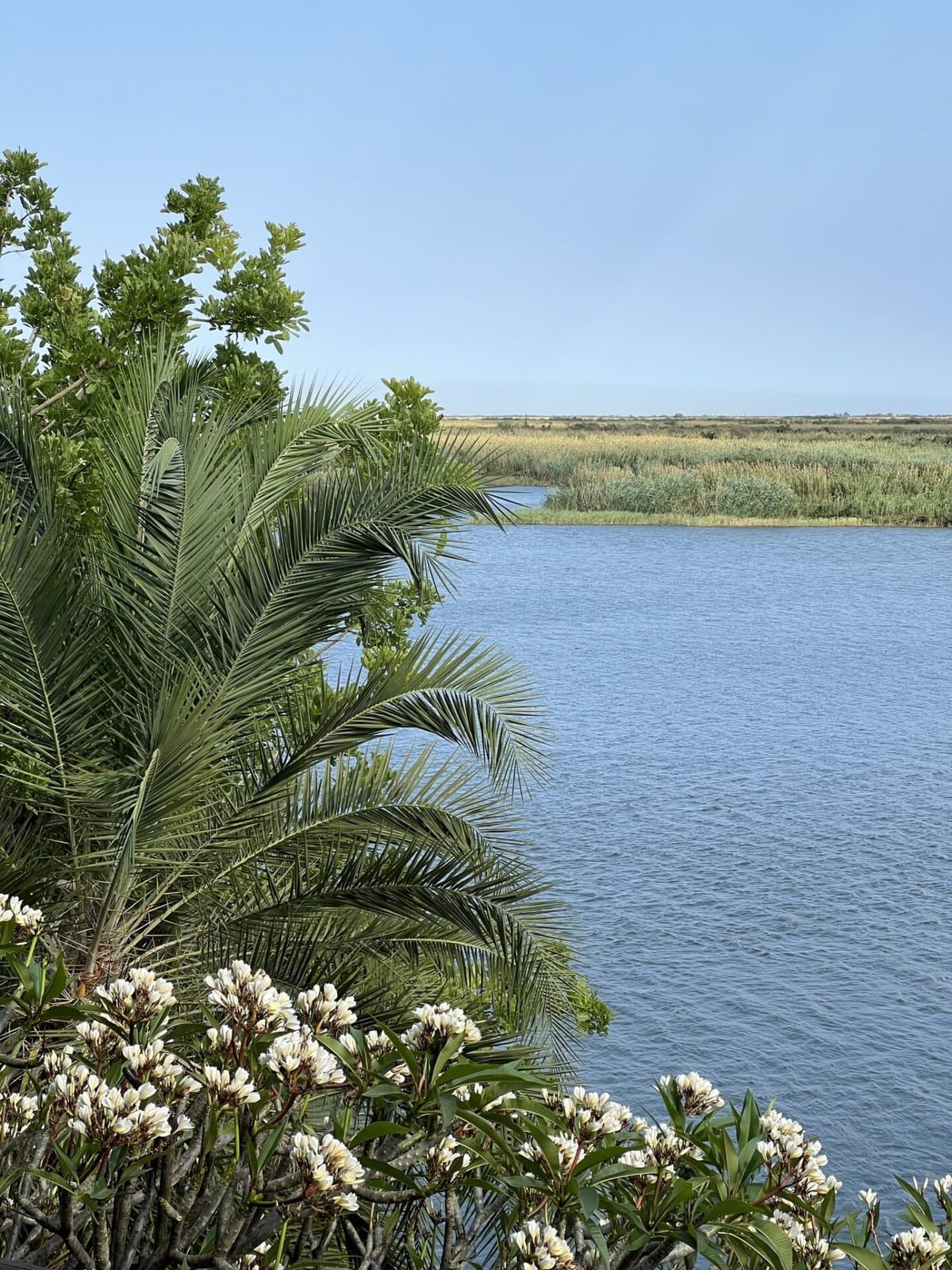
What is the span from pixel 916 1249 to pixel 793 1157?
0.25 m

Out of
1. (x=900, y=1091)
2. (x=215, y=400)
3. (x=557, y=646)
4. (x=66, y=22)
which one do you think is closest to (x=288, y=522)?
(x=215, y=400)

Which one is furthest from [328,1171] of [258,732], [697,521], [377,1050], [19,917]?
[697,521]

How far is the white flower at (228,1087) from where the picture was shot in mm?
2119

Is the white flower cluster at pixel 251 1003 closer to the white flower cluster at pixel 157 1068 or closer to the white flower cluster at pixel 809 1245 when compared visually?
the white flower cluster at pixel 157 1068

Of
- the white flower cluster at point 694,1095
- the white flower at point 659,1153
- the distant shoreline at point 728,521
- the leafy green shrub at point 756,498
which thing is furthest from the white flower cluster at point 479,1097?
the leafy green shrub at point 756,498

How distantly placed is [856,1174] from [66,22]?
49.3 ft

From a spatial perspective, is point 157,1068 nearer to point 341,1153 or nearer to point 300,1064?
point 300,1064

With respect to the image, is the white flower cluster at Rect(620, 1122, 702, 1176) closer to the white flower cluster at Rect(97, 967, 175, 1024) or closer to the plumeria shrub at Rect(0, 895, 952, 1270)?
the plumeria shrub at Rect(0, 895, 952, 1270)

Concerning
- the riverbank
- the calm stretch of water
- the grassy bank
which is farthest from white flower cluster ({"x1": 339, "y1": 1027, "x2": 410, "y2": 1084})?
the riverbank

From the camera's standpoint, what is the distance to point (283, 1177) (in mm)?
2154

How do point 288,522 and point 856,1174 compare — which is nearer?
point 288,522

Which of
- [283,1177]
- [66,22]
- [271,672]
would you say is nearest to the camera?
[283,1177]

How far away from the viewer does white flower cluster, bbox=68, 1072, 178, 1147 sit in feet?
6.66

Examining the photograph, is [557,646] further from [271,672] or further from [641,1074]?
[271,672]
